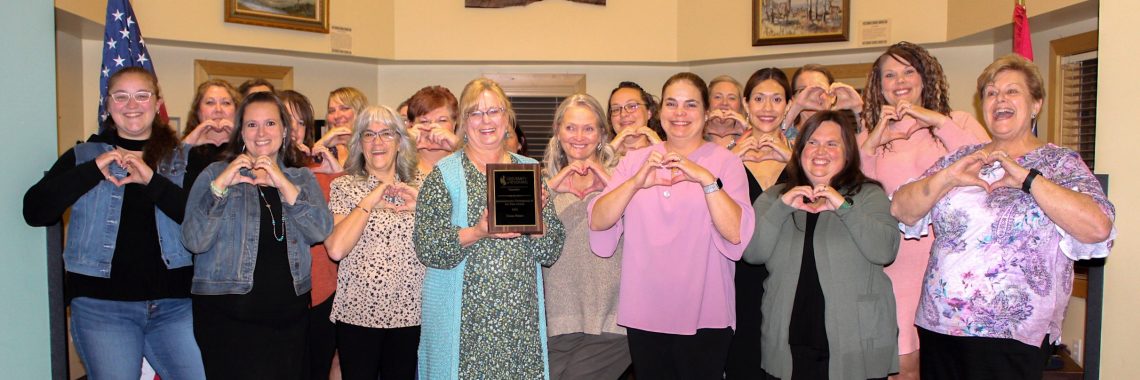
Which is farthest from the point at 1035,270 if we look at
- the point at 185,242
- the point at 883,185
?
the point at 185,242

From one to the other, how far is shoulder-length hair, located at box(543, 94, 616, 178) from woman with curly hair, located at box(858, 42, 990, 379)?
3.72 feet

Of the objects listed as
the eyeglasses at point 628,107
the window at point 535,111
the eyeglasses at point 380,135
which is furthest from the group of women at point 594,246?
the window at point 535,111

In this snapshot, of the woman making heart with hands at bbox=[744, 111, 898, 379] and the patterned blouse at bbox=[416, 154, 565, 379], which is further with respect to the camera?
the woman making heart with hands at bbox=[744, 111, 898, 379]

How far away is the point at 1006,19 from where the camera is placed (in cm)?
680

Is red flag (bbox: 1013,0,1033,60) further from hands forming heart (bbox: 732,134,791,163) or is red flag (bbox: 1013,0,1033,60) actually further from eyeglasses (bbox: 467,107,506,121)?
eyeglasses (bbox: 467,107,506,121)

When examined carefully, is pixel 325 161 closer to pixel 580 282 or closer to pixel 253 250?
pixel 253 250

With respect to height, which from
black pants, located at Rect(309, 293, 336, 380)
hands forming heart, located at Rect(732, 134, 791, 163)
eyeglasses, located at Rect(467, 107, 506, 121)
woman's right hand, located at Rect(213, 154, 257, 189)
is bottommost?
black pants, located at Rect(309, 293, 336, 380)

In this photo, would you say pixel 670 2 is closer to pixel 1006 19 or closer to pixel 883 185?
pixel 1006 19

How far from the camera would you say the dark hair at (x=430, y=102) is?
4262mm

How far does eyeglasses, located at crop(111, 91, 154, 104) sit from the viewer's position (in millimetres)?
3285

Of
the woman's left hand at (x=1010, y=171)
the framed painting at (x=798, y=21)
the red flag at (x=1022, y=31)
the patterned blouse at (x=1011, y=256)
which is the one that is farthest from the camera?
the framed painting at (x=798, y=21)

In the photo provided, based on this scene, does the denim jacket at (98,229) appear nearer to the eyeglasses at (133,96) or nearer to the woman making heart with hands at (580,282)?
the eyeglasses at (133,96)

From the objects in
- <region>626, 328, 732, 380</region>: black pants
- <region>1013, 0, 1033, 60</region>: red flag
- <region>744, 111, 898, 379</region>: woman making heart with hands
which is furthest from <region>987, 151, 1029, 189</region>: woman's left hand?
<region>1013, 0, 1033, 60</region>: red flag

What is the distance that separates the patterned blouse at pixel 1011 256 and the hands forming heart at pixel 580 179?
56.3 inches
